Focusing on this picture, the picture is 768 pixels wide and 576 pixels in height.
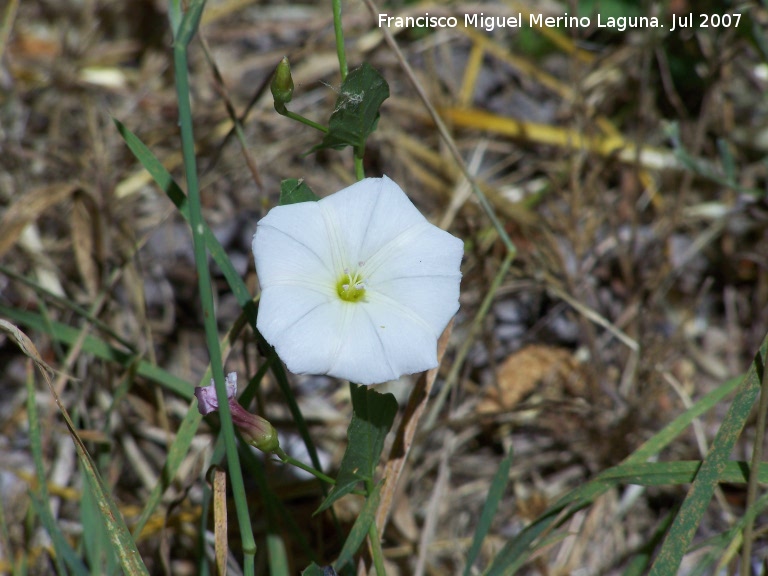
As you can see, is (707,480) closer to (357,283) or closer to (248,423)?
(357,283)

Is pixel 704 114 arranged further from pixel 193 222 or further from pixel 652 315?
pixel 193 222

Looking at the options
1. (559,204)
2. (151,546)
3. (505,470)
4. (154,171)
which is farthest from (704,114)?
(151,546)

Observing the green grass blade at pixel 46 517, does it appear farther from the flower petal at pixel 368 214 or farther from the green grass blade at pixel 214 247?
the flower petal at pixel 368 214

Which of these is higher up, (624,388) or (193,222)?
(193,222)

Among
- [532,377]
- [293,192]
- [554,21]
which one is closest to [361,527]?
[293,192]

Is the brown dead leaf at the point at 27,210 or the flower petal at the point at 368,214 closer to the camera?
the flower petal at the point at 368,214

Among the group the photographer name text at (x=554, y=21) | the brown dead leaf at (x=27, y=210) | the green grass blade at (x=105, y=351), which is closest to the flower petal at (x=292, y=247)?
the green grass blade at (x=105, y=351)
